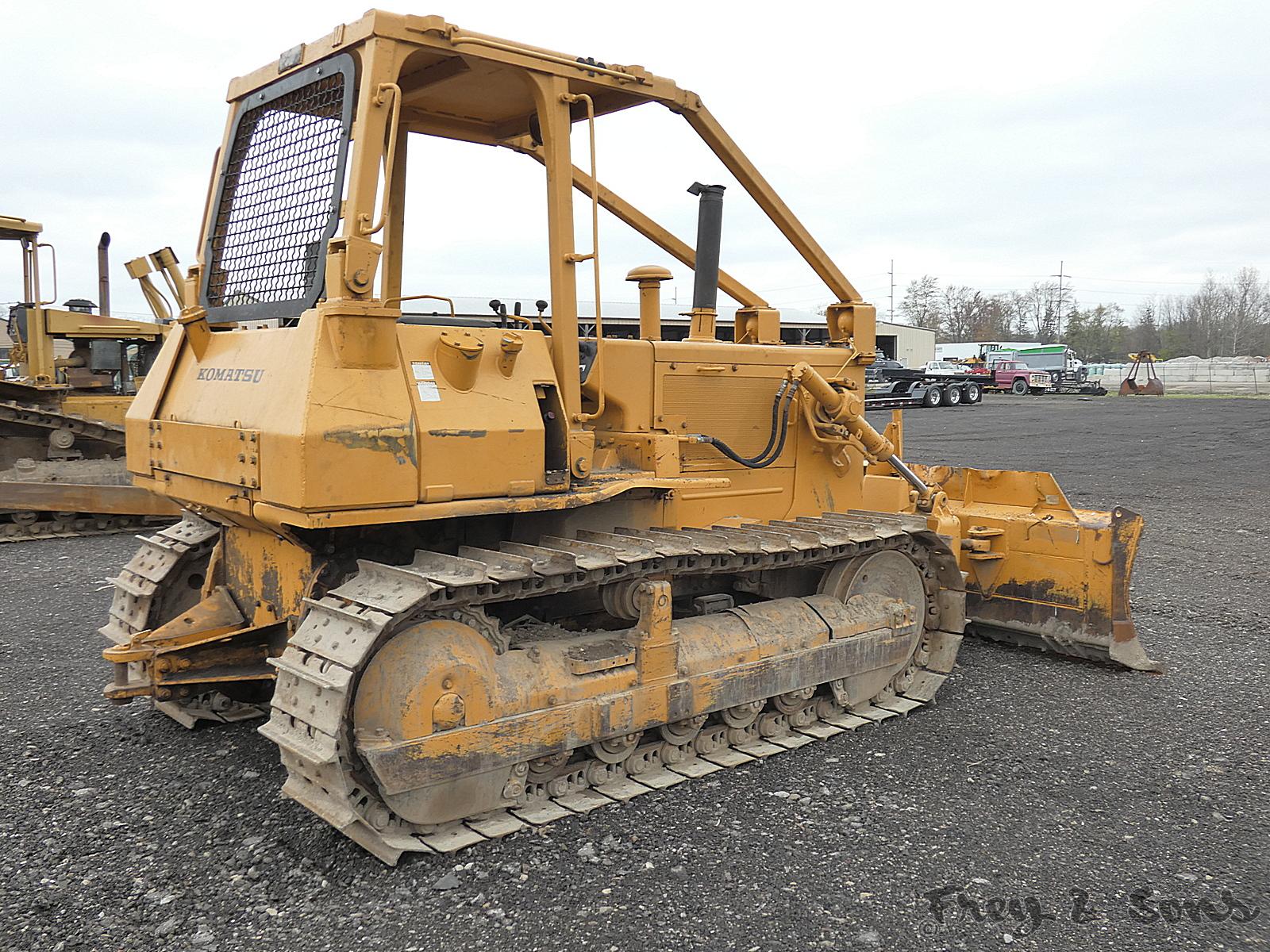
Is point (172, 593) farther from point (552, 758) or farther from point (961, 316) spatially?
point (961, 316)

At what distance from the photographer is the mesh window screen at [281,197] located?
441 centimetres

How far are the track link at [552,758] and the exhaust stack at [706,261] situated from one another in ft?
4.03

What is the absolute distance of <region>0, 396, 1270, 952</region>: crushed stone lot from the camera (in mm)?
3656

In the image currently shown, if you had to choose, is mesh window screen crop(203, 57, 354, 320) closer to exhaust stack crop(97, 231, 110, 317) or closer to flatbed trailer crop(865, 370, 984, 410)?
exhaust stack crop(97, 231, 110, 317)

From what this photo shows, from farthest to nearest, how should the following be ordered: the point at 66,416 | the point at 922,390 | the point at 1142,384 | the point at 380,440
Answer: the point at 1142,384 < the point at 922,390 < the point at 66,416 < the point at 380,440

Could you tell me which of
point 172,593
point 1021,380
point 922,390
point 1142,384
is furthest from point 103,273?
point 1142,384

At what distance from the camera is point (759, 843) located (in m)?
4.29

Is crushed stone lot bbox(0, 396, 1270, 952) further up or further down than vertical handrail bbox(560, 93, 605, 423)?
further down

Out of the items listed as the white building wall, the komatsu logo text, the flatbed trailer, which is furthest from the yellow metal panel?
the white building wall

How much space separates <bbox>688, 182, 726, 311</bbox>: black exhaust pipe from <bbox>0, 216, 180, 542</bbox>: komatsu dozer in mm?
7912

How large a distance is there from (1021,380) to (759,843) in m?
47.7

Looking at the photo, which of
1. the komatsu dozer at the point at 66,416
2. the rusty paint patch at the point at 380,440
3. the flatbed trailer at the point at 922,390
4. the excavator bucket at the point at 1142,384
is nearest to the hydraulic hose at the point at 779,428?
the rusty paint patch at the point at 380,440

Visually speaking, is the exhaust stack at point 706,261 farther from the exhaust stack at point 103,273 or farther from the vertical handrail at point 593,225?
the exhaust stack at point 103,273

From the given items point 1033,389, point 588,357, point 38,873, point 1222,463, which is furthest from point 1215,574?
point 1033,389
